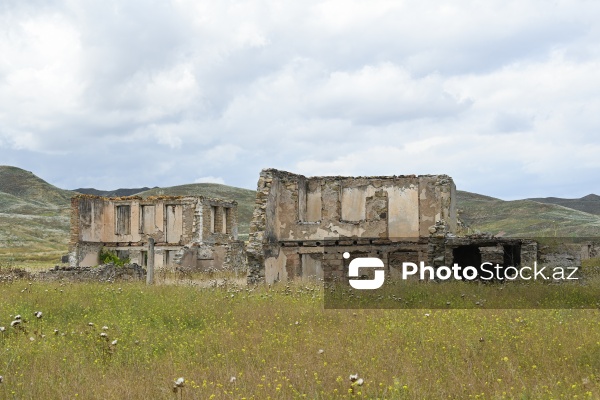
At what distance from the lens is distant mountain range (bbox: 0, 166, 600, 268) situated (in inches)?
2409


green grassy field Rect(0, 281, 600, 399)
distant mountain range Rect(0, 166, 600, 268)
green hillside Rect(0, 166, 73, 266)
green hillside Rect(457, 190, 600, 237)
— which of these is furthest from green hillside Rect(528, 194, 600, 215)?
green grassy field Rect(0, 281, 600, 399)

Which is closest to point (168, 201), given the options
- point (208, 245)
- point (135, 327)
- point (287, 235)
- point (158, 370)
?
point (208, 245)

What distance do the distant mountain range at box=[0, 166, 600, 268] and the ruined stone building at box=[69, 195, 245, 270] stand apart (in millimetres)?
15861

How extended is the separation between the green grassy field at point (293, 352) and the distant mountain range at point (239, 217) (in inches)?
1211

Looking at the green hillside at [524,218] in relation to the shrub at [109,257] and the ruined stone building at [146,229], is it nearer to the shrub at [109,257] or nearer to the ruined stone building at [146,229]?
the ruined stone building at [146,229]

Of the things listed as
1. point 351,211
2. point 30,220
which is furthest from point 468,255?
point 30,220

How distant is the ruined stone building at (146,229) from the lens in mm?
35781

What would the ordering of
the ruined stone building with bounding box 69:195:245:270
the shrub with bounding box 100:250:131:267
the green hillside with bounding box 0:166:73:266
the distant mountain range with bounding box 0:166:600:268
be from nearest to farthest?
the ruined stone building with bounding box 69:195:245:270 → the shrub with bounding box 100:250:131:267 → the green hillside with bounding box 0:166:73:266 → the distant mountain range with bounding box 0:166:600:268

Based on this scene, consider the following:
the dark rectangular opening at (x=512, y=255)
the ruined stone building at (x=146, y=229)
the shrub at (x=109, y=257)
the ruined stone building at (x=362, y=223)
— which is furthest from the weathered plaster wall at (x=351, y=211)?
the shrub at (x=109, y=257)

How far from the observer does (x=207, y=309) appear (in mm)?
12328

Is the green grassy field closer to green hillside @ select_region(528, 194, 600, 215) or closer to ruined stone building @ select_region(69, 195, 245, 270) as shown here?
ruined stone building @ select_region(69, 195, 245, 270)

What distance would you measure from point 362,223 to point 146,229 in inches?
668

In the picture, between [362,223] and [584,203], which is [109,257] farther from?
[584,203]

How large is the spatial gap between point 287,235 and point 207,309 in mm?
12084
